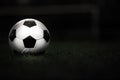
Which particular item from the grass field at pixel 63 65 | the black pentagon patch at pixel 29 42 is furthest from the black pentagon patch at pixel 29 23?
the grass field at pixel 63 65

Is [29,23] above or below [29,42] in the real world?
above

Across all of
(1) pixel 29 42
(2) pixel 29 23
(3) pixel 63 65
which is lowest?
(3) pixel 63 65

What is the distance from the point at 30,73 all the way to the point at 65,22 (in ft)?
35.4

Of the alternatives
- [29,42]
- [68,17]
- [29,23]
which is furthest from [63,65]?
[68,17]

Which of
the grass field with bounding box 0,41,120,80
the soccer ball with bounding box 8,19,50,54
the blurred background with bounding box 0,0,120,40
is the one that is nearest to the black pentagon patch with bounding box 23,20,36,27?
the soccer ball with bounding box 8,19,50,54

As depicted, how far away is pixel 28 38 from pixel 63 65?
1056 millimetres

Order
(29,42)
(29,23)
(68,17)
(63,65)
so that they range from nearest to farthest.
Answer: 1. (63,65)
2. (29,42)
3. (29,23)
4. (68,17)

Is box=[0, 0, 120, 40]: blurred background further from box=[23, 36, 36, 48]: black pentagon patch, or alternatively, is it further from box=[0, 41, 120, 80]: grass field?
box=[23, 36, 36, 48]: black pentagon patch

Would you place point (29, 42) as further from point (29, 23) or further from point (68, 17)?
point (68, 17)

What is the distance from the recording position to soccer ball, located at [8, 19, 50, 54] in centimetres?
671

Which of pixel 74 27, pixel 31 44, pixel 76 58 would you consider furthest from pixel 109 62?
pixel 74 27

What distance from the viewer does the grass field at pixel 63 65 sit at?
5090 millimetres

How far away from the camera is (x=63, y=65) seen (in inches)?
234

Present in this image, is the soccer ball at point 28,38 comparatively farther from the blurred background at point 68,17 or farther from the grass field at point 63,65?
the blurred background at point 68,17
